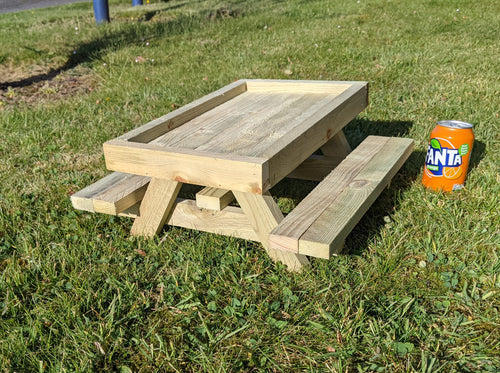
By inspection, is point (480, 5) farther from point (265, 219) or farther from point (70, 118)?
point (265, 219)

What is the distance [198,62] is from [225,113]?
3.46m

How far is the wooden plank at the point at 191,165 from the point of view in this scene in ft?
6.95

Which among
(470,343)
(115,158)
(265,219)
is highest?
(115,158)

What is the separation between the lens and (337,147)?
136 inches

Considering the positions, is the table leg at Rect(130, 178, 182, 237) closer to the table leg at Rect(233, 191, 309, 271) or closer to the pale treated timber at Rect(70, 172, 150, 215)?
the pale treated timber at Rect(70, 172, 150, 215)

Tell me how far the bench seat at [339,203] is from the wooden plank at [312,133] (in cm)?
18

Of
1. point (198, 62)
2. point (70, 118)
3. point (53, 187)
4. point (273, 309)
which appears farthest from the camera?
point (198, 62)

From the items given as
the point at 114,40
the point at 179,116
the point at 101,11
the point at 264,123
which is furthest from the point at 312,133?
the point at 101,11

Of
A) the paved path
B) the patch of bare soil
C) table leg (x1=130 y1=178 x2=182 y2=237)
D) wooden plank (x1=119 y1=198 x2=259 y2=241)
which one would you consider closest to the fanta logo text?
wooden plank (x1=119 y1=198 x2=259 y2=241)

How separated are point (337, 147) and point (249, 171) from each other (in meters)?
1.49

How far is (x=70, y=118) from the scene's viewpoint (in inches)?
190

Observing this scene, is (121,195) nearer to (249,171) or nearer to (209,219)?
(209,219)

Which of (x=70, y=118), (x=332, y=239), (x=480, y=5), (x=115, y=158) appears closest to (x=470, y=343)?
(x=332, y=239)

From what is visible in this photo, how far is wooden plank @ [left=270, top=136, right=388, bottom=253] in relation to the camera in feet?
6.52
